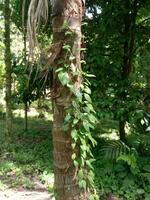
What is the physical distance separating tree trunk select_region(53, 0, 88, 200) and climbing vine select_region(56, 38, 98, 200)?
0.04m

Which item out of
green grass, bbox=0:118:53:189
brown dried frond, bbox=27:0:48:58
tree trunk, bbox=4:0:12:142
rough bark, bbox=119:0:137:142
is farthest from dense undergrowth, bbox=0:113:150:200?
brown dried frond, bbox=27:0:48:58

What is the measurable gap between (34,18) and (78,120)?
1040 millimetres

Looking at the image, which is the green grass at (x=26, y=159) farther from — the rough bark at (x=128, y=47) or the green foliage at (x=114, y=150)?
the rough bark at (x=128, y=47)

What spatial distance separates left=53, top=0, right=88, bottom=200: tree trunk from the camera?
3.62 metres

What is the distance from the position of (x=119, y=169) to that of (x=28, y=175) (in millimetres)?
1525

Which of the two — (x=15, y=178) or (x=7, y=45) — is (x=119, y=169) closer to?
(x=15, y=178)

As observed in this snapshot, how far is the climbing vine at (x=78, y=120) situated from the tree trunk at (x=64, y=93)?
0.04m

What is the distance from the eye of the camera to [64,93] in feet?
12.2

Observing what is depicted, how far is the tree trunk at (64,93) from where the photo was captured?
3.62 meters

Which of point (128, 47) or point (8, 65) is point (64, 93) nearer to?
point (128, 47)

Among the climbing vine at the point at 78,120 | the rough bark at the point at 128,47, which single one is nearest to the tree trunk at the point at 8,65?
the rough bark at the point at 128,47

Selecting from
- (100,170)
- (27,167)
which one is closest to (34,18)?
(100,170)

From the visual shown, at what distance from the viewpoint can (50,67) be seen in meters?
3.79

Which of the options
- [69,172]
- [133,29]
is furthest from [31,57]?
[133,29]
